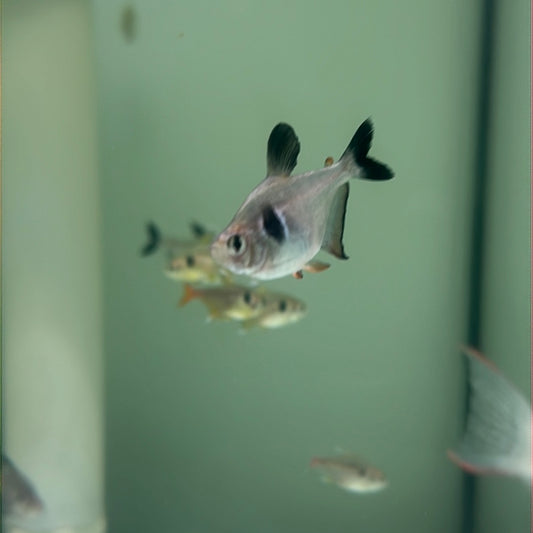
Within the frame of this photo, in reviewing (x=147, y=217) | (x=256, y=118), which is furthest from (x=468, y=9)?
(x=147, y=217)

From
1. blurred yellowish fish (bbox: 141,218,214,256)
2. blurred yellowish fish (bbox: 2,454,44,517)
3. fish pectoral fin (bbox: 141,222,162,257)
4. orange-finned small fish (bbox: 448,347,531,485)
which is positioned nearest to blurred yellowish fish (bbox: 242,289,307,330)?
blurred yellowish fish (bbox: 141,218,214,256)

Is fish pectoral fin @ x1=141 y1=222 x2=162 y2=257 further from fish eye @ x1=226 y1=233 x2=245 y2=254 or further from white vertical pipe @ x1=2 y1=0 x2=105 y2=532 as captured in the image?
fish eye @ x1=226 y1=233 x2=245 y2=254

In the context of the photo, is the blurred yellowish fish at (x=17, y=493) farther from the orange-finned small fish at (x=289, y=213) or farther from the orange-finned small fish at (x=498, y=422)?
the orange-finned small fish at (x=289, y=213)

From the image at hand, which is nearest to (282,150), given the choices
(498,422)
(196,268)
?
(498,422)

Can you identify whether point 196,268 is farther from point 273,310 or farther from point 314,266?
point 314,266

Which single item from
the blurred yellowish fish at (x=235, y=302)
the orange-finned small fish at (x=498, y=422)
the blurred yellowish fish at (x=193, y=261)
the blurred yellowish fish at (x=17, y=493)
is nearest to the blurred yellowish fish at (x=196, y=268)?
the blurred yellowish fish at (x=193, y=261)

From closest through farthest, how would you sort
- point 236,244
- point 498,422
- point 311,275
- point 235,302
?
point 236,244 < point 498,422 < point 235,302 < point 311,275

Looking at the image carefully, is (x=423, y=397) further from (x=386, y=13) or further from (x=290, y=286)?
(x=386, y=13)
